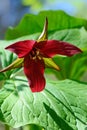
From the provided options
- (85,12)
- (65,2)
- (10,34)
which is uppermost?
(10,34)

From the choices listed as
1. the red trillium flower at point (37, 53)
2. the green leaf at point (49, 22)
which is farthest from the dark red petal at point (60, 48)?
the green leaf at point (49, 22)

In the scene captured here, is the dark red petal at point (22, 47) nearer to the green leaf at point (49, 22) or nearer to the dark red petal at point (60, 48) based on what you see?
the dark red petal at point (60, 48)

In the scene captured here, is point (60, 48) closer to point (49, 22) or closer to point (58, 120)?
point (58, 120)

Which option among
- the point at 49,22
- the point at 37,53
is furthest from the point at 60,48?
the point at 49,22

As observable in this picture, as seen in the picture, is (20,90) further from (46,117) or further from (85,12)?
(85,12)

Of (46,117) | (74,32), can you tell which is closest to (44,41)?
(46,117)

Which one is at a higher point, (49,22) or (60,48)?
(60,48)
